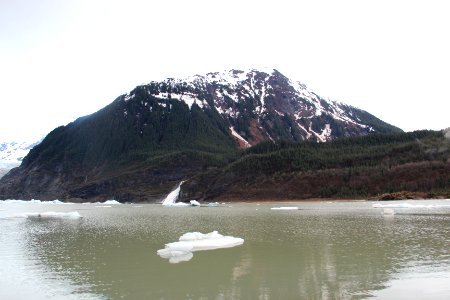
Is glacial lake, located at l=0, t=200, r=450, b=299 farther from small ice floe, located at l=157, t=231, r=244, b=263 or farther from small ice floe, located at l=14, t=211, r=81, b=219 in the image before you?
small ice floe, located at l=14, t=211, r=81, b=219

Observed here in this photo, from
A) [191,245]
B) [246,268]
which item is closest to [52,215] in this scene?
[191,245]

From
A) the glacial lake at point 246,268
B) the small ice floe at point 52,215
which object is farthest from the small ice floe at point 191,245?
the small ice floe at point 52,215

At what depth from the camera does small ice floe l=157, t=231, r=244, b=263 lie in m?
37.2

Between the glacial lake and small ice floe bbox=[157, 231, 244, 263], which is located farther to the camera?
small ice floe bbox=[157, 231, 244, 263]

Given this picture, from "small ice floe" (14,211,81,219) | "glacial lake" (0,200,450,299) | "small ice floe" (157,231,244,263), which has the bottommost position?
"glacial lake" (0,200,450,299)

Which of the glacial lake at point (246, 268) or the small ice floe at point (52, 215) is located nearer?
the glacial lake at point (246, 268)

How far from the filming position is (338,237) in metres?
48.1

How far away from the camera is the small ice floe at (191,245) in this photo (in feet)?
122

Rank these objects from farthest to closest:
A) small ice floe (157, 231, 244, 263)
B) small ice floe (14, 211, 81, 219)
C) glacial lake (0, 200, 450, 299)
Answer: small ice floe (14, 211, 81, 219), small ice floe (157, 231, 244, 263), glacial lake (0, 200, 450, 299)

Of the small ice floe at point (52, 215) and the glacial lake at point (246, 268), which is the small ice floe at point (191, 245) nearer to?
the glacial lake at point (246, 268)

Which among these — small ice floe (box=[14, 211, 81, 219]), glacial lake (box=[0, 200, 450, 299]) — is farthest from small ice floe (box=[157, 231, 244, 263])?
small ice floe (box=[14, 211, 81, 219])

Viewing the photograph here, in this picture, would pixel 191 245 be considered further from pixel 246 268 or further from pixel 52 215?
pixel 52 215

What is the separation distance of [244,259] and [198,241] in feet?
25.4

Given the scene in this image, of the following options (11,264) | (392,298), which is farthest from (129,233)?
(392,298)
